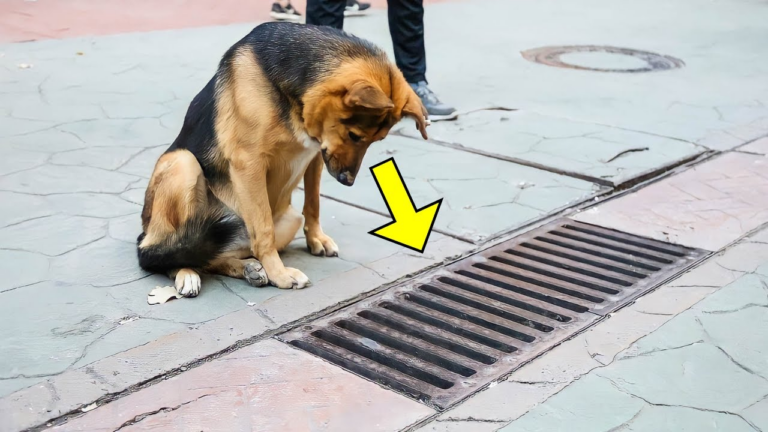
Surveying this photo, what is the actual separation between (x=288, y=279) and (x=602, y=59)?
5.30m

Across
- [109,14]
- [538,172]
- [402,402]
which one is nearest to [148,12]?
[109,14]

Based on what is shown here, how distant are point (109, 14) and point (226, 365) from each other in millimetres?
7128

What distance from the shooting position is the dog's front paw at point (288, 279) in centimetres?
347

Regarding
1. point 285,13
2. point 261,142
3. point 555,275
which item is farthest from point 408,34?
point 285,13

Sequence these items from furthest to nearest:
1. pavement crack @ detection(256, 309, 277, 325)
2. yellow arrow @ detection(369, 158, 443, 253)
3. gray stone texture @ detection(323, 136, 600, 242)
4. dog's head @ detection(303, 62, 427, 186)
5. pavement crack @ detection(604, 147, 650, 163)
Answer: pavement crack @ detection(604, 147, 650, 163) → gray stone texture @ detection(323, 136, 600, 242) → yellow arrow @ detection(369, 158, 443, 253) → pavement crack @ detection(256, 309, 277, 325) → dog's head @ detection(303, 62, 427, 186)

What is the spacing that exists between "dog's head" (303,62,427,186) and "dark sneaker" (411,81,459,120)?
2636 mm

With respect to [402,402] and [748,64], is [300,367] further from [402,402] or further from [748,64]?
[748,64]

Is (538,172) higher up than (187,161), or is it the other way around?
(187,161)

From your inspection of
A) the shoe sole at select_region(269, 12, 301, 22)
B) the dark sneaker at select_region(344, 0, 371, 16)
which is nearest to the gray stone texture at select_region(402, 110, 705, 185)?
the shoe sole at select_region(269, 12, 301, 22)

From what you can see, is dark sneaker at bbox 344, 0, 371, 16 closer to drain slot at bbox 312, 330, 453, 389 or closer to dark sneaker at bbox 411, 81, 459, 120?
dark sneaker at bbox 411, 81, 459, 120

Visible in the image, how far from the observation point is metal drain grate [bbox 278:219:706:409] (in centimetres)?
293

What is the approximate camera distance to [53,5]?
30.2ft

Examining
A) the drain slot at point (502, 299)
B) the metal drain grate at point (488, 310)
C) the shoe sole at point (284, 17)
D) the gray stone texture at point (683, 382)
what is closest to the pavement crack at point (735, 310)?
the gray stone texture at point (683, 382)

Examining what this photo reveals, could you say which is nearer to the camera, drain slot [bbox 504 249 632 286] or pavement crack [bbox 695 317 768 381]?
pavement crack [bbox 695 317 768 381]
